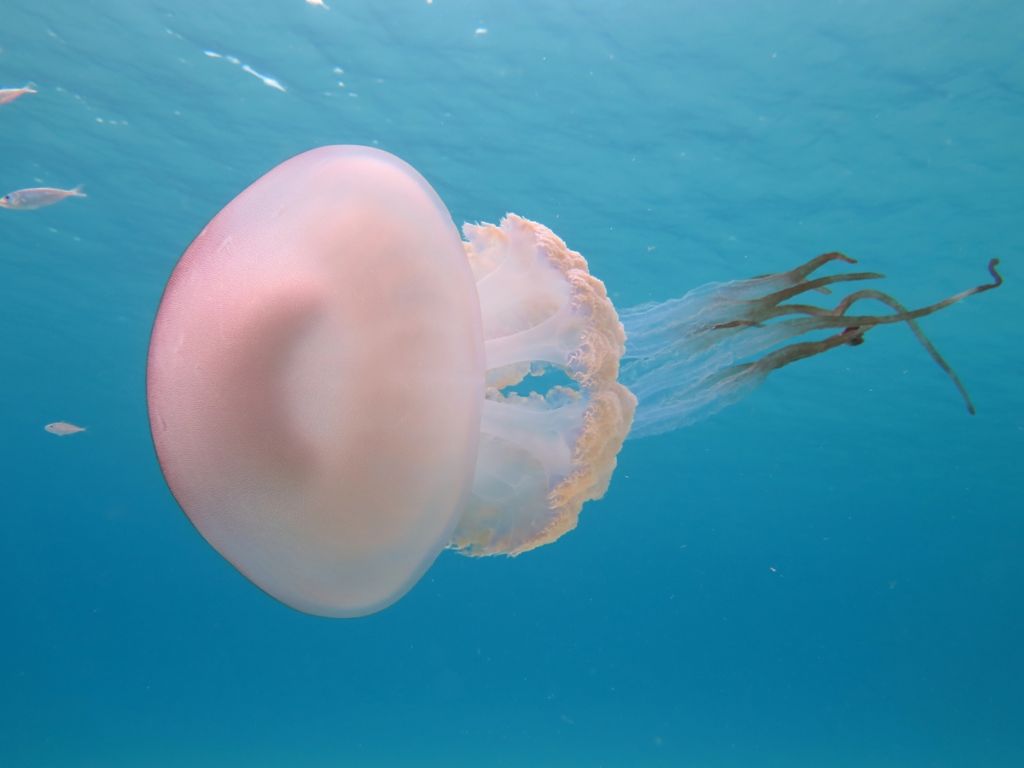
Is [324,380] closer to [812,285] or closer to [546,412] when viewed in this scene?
[546,412]

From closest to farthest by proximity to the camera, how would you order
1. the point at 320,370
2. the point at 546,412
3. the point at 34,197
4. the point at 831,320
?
the point at 320,370, the point at 831,320, the point at 546,412, the point at 34,197

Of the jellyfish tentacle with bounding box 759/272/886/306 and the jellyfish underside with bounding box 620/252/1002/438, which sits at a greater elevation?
the jellyfish tentacle with bounding box 759/272/886/306

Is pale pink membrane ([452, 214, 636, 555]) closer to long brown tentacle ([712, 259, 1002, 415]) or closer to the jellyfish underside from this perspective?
the jellyfish underside

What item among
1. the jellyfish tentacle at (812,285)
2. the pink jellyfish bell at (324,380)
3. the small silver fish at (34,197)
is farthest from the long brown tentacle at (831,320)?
the small silver fish at (34,197)

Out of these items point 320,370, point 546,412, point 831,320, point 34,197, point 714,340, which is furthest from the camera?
point 34,197

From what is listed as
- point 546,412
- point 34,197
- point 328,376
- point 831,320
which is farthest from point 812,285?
point 34,197

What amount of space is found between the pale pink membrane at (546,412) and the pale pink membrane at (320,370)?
0.48m

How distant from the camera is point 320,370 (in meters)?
1.83

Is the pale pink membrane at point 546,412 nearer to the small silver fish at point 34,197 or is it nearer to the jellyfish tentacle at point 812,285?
the jellyfish tentacle at point 812,285

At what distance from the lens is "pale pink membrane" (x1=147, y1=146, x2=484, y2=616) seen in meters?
1.80

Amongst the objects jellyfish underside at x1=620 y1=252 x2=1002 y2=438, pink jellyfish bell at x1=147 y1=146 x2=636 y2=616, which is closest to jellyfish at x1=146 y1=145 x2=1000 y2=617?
pink jellyfish bell at x1=147 y1=146 x2=636 y2=616

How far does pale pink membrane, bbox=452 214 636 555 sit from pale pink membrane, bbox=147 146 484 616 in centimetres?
48

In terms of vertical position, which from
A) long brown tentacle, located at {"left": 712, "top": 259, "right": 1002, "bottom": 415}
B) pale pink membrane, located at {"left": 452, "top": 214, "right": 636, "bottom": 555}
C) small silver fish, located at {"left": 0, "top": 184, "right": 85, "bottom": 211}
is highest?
long brown tentacle, located at {"left": 712, "top": 259, "right": 1002, "bottom": 415}

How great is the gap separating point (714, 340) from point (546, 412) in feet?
2.33
